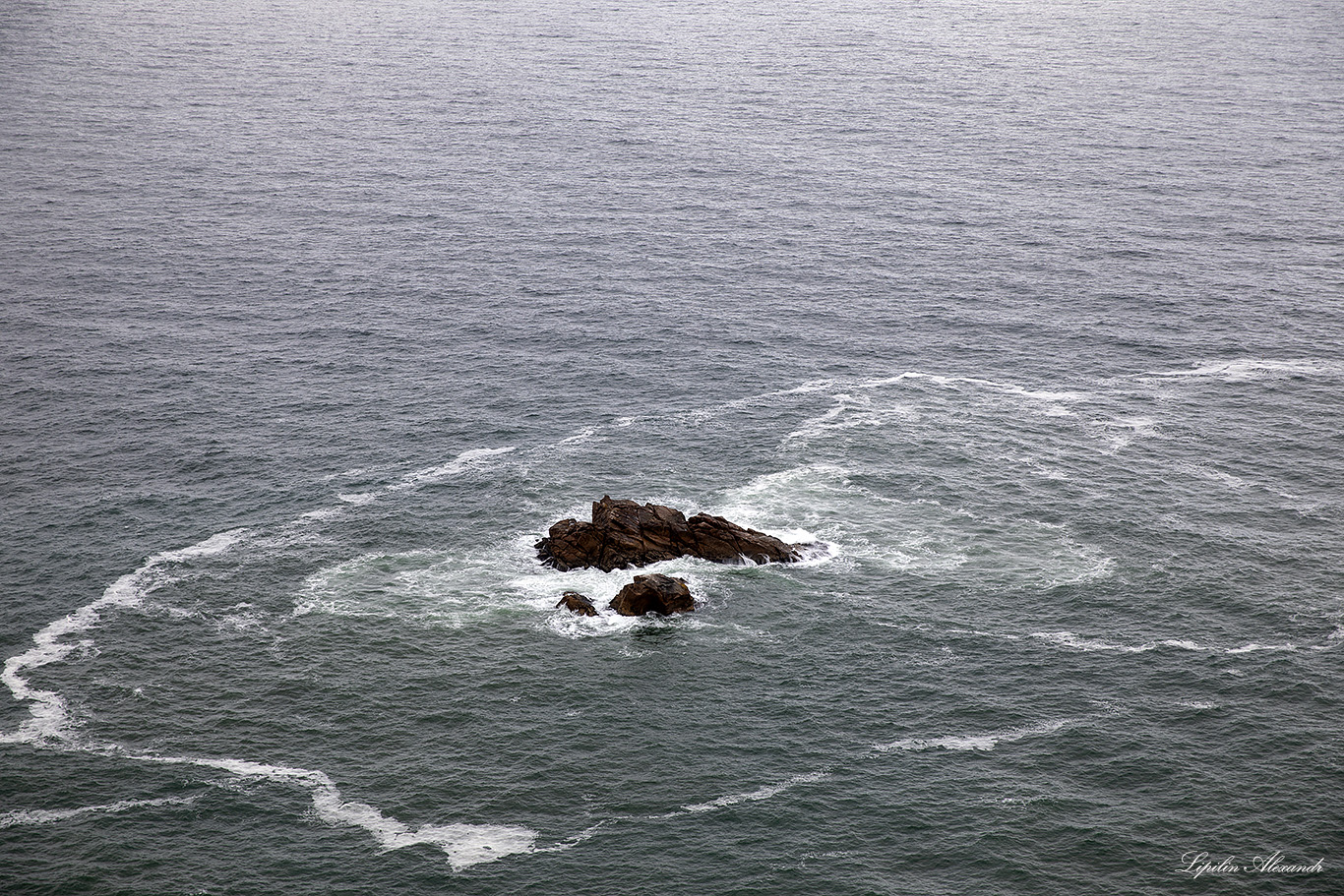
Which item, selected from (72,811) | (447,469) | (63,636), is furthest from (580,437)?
(72,811)

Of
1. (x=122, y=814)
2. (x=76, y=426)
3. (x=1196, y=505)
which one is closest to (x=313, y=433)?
(x=76, y=426)

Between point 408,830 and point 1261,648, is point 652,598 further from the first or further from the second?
point 1261,648

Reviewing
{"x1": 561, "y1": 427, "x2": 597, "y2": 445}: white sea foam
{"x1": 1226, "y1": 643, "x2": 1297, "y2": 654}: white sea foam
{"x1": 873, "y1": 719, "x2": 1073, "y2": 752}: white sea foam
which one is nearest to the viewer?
{"x1": 873, "y1": 719, "x2": 1073, "y2": 752}: white sea foam

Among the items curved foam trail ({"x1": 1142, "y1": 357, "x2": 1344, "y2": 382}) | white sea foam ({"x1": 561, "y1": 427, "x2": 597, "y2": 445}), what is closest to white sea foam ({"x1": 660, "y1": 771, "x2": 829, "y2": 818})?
white sea foam ({"x1": 561, "y1": 427, "x2": 597, "y2": 445})

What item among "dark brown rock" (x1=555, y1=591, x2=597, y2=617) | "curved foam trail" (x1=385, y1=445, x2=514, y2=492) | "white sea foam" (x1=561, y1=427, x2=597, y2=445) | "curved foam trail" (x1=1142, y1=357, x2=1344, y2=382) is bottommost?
"dark brown rock" (x1=555, y1=591, x2=597, y2=617)

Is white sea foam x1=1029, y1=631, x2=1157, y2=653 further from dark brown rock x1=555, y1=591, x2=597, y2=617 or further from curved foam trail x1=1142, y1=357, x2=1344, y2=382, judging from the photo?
curved foam trail x1=1142, y1=357, x2=1344, y2=382

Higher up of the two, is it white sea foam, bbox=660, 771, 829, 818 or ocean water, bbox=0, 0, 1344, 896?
ocean water, bbox=0, 0, 1344, 896
